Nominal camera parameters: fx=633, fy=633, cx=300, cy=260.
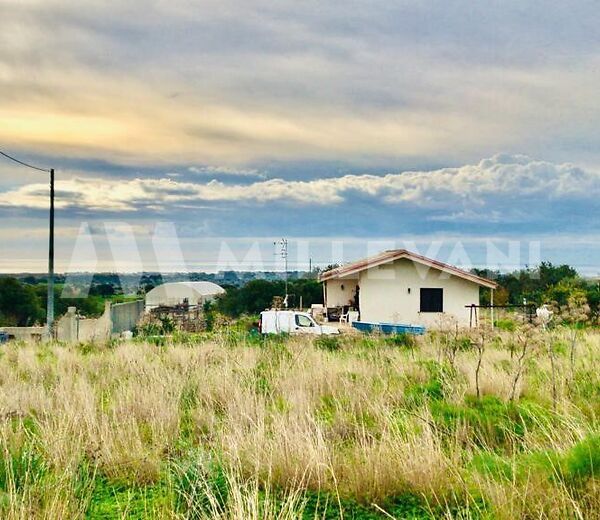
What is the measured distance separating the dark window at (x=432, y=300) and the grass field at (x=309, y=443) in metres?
19.5

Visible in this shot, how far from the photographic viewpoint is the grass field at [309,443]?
425cm

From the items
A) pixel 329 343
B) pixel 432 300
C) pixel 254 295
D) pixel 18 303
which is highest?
pixel 432 300

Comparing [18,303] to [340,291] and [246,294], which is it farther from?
[340,291]

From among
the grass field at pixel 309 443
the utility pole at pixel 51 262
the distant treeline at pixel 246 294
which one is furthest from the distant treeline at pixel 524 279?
the grass field at pixel 309 443

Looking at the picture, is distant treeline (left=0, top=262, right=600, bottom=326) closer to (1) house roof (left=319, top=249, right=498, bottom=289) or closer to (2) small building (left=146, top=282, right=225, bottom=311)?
(2) small building (left=146, top=282, right=225, bottom=311)

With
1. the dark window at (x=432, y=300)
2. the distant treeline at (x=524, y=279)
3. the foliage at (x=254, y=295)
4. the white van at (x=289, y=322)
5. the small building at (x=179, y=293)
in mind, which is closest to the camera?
the white van at (x=289, y=322)

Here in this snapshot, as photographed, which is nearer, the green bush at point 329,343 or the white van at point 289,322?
the green bush at point 329,343

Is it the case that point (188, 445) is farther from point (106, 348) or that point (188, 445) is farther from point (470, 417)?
point (106, 348)

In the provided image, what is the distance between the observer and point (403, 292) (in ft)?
96.4

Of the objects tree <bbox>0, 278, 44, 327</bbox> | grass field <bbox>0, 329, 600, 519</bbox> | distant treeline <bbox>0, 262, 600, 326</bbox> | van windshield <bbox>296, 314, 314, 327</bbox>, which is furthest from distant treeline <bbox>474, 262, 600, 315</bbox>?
tree <bbox>0, 278, 44, 327</bbox>

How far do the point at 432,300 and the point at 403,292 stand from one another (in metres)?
1.53

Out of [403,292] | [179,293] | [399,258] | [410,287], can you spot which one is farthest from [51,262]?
[179,293]

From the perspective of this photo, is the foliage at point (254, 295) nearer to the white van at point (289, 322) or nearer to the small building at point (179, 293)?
the small building at point (179, 293)

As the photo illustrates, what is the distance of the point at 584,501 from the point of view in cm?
402
